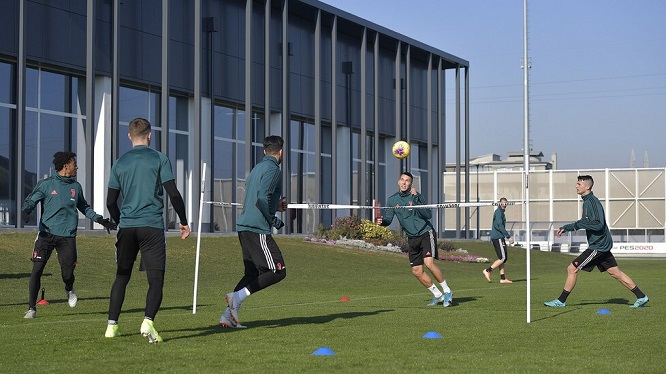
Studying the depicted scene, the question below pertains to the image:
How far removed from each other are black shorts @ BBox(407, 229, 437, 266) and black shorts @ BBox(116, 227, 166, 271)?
6.63 metres

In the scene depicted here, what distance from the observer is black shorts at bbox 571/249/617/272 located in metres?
15.5

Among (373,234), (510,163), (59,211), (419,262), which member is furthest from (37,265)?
(510,163)

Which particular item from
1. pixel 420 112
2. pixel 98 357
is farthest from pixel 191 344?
pixel 420 112

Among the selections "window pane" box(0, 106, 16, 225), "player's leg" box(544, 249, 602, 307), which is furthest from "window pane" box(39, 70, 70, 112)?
"player's leg" box(544, 249, 602, 307)

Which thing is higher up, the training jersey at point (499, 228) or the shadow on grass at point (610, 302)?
the training jersey at point (499, 228)

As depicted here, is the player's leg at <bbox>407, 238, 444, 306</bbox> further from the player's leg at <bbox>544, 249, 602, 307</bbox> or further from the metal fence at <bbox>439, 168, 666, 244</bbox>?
the metal fence at <bbox>439, 168, 666, 244</bbox>

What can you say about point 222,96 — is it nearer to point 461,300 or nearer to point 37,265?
point 461,300

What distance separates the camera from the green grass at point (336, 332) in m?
8.28

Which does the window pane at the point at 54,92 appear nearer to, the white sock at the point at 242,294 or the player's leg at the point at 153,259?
the white sock at the point at 242,294

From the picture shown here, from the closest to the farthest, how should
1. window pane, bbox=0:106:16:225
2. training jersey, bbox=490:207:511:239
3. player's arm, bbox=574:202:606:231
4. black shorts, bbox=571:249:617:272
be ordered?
player's arm, bbox=574:202:606:231 < black shorts, bbox=571:249:617:272 < training jersey, bbox=490:207:511:239 < window pane, bbox=0:106:16:225

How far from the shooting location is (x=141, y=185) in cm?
975

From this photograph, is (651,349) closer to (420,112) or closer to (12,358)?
(12,358)

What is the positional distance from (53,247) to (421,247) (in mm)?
5530

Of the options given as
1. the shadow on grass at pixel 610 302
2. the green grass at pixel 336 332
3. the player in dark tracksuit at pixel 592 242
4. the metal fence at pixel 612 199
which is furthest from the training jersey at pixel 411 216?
the metal fence at pixel 612 199
